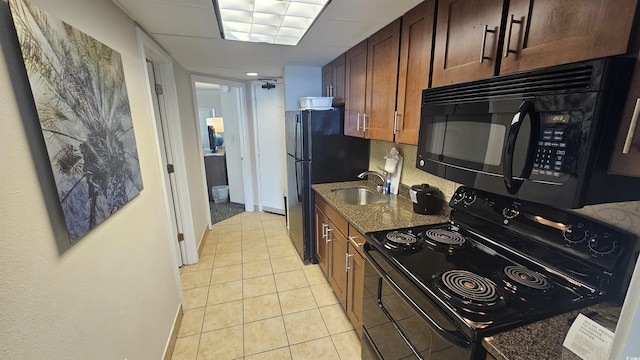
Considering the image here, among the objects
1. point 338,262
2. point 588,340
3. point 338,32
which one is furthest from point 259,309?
point 338,32

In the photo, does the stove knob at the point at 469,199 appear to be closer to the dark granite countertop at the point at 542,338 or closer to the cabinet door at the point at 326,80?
the dark granite countertop at the point at 542,338

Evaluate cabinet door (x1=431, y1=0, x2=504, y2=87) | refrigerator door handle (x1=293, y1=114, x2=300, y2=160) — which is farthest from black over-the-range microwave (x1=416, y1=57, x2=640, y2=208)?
refrigerator door handle (x1=293, y1=114, x2=300, y2=160)

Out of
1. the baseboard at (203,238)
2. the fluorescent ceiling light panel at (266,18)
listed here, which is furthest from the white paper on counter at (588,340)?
the baseboard at (203,238)

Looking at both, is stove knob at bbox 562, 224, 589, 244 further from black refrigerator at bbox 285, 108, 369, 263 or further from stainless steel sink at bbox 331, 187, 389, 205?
black refrigerator at bbox 285, 108, 369, 263

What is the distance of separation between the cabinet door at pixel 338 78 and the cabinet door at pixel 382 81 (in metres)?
0.53

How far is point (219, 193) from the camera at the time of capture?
4.86 m

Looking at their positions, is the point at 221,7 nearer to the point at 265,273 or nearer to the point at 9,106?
the point at 9,106

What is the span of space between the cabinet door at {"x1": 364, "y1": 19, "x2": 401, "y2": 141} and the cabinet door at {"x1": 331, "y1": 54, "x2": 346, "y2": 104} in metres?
0.53

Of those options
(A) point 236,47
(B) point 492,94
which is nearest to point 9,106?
(B) point 492,94

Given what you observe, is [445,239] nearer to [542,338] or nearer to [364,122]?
[542,338]

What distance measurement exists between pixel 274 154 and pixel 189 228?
1.77m

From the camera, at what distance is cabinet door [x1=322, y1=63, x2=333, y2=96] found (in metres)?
2.84

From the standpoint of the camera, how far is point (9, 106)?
2.27 feet

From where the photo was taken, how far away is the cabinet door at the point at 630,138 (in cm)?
64
